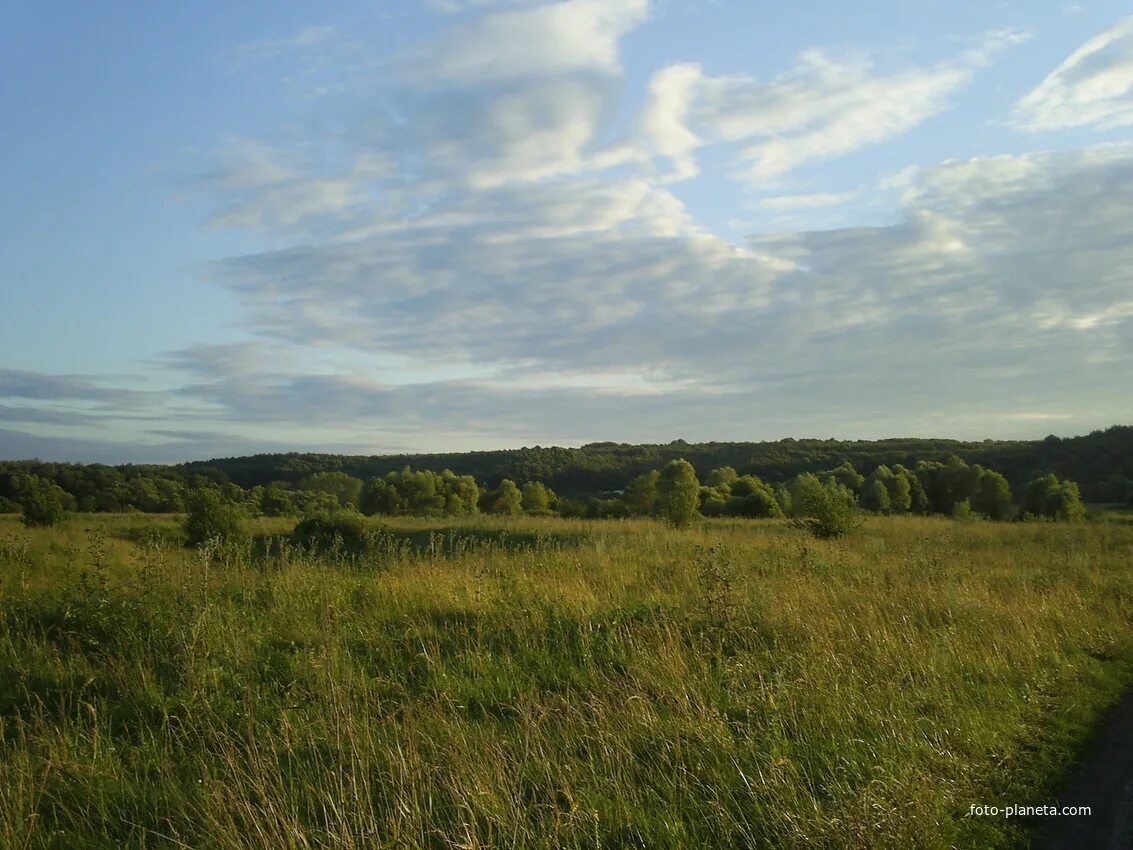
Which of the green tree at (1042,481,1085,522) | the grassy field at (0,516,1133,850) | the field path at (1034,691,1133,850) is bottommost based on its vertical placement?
the green tree at (1042,481,1085,522)

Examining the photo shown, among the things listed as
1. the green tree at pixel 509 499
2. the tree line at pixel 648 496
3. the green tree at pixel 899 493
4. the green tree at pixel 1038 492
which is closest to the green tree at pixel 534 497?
the tree line at pixel 648 496

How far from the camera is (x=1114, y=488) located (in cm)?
6481

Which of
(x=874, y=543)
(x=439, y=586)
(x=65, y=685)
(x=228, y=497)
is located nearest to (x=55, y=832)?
(x=65, y=685)

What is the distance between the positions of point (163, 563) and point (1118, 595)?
600 inches

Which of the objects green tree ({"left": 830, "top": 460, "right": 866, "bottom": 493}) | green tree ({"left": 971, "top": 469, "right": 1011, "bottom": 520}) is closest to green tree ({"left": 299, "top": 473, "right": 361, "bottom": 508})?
green tree ({"left": 830, "top": 460, "right": 866, "bottom": 493})

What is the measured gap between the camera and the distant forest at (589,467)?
52.8m

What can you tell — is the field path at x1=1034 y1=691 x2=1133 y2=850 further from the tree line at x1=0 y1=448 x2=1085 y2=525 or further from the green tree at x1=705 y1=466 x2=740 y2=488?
the green tree at x1=705 y1=466 x2=740 y2=488

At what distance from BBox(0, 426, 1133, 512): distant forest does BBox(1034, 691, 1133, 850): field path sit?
47.0m

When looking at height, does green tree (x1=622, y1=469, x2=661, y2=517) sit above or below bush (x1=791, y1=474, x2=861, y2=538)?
below

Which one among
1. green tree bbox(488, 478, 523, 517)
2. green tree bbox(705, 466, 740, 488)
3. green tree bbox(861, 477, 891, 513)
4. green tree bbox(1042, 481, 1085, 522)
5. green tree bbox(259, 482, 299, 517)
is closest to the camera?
green tree bbox(1042, 481, 1085, 522)

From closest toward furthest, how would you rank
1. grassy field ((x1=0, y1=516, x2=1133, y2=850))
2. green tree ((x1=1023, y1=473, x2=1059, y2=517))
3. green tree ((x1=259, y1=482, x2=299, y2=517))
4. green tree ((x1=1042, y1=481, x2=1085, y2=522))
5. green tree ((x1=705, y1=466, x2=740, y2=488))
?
grassy field ((x1=0, y1=516, x2=1133, y2=850)) < green tree ((x1=1042, y1=481, x2=1085, y2=522)) < green tree ((x1=259, y1=482, x2=299, y2=517)) < green tree ((x1=1023, y1=473, x2=1059, y2=517)) < green tree ((x1=705, y1=466, x2=740, y2=488))

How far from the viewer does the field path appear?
4.40m

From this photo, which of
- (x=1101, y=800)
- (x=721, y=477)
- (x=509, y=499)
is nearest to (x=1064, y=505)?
(x=721, y=477)

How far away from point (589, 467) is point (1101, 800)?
328 feet
